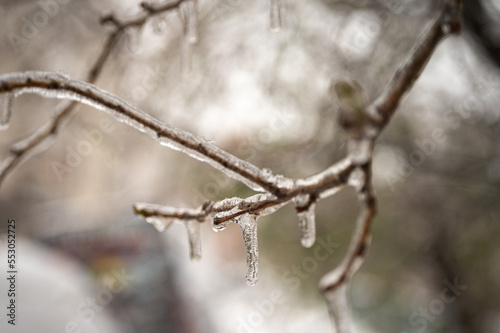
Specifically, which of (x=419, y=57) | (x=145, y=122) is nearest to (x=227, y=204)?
(x=145, y=122)

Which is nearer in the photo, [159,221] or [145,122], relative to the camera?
[145,122]

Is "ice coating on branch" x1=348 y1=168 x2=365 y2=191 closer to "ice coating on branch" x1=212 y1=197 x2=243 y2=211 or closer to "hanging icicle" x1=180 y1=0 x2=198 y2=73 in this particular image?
"ice coating on branch" x1=212 y1=197 x2=243 y2=211

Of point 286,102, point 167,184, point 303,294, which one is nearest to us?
point 286,102

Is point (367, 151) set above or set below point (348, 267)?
above

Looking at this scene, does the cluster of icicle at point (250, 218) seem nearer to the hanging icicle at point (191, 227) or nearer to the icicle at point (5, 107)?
the hanging icicle at point (191, 227)

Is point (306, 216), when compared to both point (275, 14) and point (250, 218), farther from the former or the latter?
point (275, 14)

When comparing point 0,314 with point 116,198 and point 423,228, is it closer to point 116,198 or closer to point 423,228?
point 116,198

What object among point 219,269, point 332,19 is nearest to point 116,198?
point 219,269
